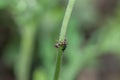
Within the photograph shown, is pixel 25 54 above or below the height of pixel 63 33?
below

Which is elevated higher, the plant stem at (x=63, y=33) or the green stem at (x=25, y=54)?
the plant stem at (x=63, y=33)

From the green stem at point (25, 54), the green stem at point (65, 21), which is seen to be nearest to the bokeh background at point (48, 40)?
the green stem at point (25, 54)

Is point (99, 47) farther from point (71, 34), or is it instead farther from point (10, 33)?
point (10, 33)

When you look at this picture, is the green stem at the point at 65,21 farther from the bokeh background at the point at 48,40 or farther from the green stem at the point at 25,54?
the green stem at the point at 25,54

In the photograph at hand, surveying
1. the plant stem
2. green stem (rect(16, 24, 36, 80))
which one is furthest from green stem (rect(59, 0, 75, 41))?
green stem (rect(16, 24, 36, 80))

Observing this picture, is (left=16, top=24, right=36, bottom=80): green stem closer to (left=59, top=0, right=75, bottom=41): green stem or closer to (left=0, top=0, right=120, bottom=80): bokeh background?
(left=0, top=0, right=120, bottom=80): bokeh background

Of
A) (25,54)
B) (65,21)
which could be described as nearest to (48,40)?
(25,54)

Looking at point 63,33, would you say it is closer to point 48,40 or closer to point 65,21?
point 65,21

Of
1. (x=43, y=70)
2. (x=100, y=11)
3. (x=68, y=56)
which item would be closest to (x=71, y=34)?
(x=68, y=56)
